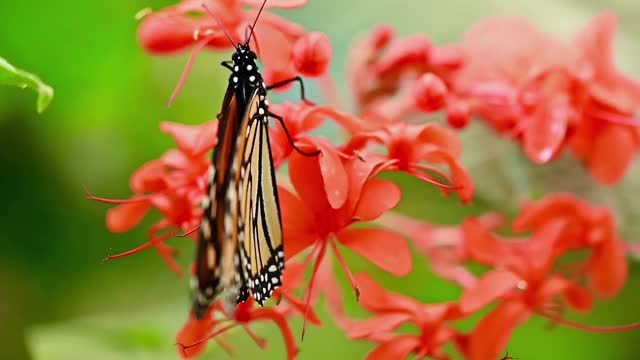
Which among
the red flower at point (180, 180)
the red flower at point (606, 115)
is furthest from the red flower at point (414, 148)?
the red flower at point (606, 115)

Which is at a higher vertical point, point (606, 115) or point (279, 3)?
point (279, 3)

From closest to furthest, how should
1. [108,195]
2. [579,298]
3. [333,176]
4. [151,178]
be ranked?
[333,176] → [151,178] → [579,298] → [108,195]

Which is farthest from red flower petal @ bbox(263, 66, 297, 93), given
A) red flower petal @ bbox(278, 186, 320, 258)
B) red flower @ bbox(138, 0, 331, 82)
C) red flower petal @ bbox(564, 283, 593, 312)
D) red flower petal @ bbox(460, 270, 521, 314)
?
red flower petal @ bbox(564, 283, 593, 312)

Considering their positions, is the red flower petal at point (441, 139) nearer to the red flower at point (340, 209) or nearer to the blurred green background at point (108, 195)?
the red flower at point (340, 209)

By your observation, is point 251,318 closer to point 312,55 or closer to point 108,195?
point 312,55

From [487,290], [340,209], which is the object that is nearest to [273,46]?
[340,209]

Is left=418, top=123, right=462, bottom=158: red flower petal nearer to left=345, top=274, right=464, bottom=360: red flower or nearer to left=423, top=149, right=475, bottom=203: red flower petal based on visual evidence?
left=423, top=149, right=475, bottom=203: red flower petal

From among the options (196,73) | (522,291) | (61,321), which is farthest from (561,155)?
(61,321)

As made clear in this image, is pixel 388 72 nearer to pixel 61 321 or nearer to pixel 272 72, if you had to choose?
pixel 272 72
